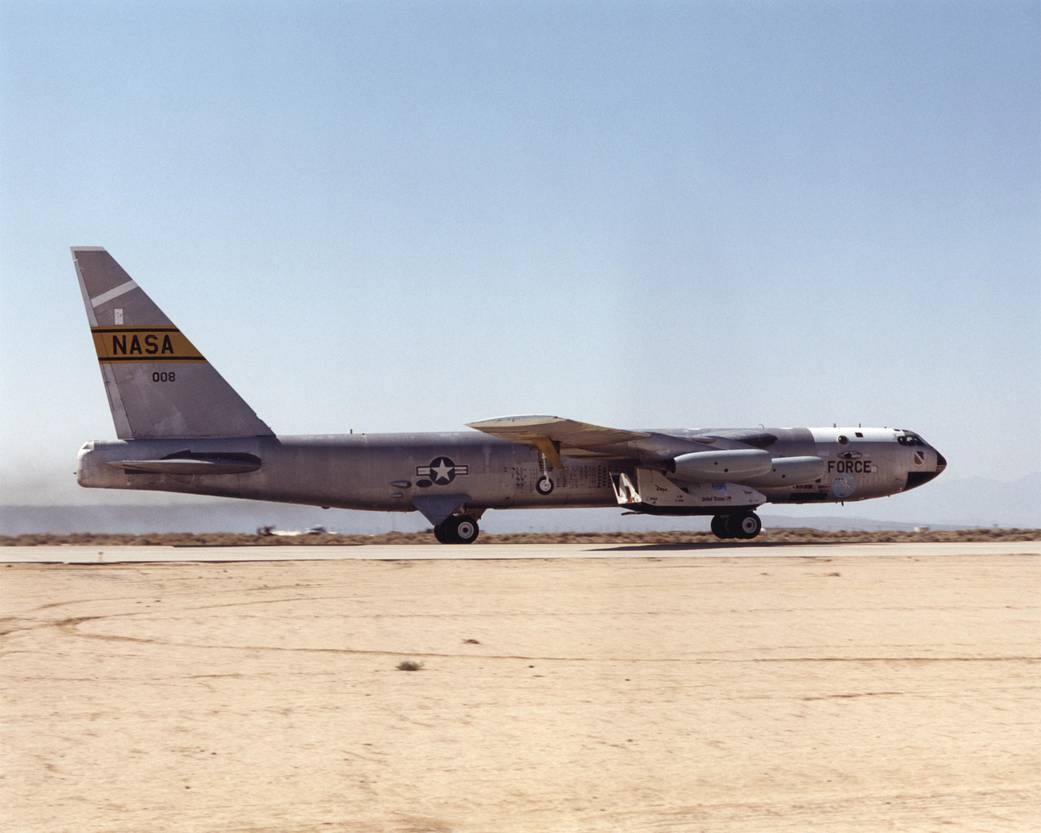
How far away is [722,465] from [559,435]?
496 centimetres

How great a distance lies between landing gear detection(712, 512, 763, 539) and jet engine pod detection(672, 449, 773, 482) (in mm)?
1746

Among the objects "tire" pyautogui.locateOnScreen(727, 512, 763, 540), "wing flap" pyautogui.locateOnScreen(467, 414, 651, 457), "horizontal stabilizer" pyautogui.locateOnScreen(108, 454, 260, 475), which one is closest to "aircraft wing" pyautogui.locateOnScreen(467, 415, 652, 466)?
"wing flap" pyautogui.locateOnScreen(467, 414, 651, 457)

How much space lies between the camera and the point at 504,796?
9.53m

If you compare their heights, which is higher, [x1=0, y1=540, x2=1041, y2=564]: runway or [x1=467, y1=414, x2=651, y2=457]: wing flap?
[x1=467, y1=414, x2=651, y2=457]: wing flap

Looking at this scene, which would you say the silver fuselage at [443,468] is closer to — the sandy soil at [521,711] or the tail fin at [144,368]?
the tail fin at [144,368]

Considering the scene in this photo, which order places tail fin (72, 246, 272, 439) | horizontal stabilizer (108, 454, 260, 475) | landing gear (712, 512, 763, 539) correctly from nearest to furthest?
horizontal stabilizer (108, 454, 260, 475) < tail fin (72, 246, 272, 439) < landing gear (712, 512, 763, 539)

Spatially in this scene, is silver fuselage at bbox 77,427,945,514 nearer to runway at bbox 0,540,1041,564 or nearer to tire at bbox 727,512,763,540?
tire at bbox 727,512,763,540

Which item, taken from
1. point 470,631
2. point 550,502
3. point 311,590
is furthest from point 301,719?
point 550,502

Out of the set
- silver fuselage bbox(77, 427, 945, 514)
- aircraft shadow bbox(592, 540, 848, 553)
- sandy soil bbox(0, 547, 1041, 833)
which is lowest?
aircraft shadow bbox(592, 540, 848, 553)

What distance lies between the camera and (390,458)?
36.7 m

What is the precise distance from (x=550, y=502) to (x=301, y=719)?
26.0m

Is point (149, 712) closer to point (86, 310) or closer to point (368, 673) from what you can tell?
Result: point (368, 673)

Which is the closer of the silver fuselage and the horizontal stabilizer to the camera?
the horizontal stabilizer

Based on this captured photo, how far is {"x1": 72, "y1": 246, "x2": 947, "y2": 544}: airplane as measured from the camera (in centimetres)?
3550
